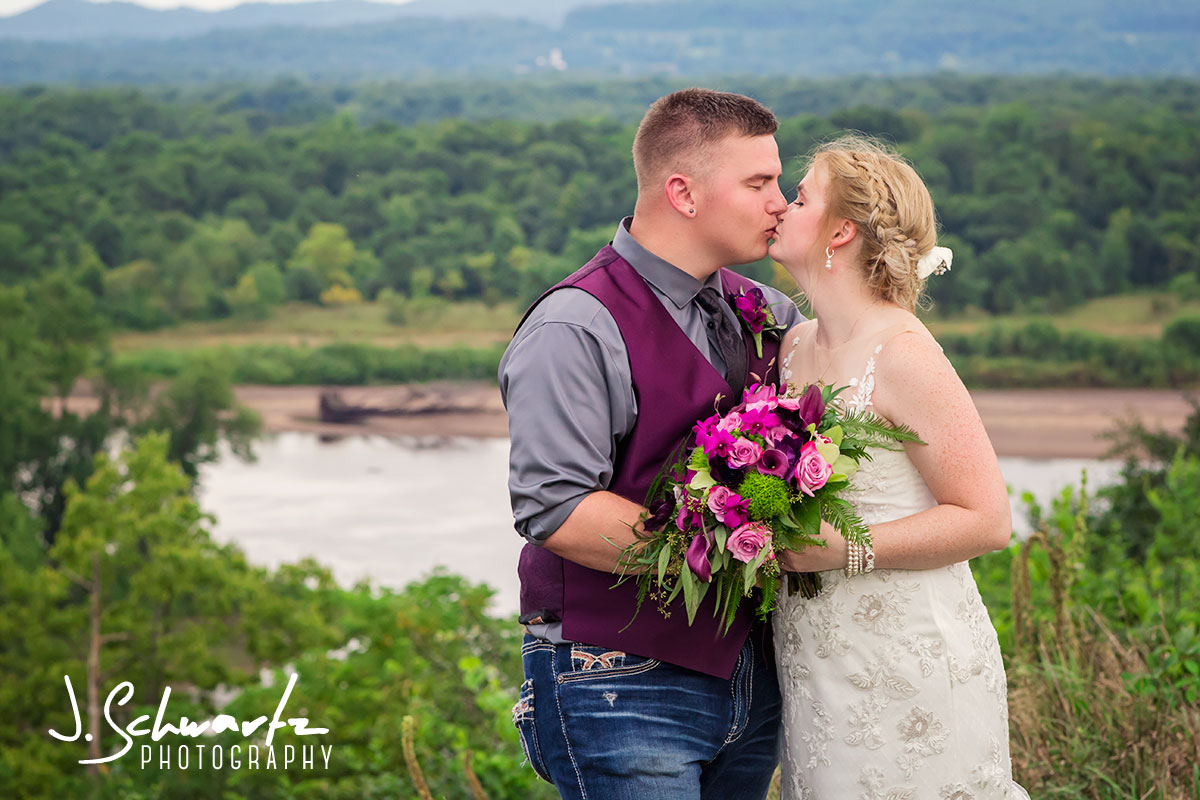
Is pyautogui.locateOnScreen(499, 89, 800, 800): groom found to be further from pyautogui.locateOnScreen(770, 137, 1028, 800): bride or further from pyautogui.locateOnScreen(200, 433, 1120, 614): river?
pyautogui.locateOnScreen(200, 433, 1120, 614): river

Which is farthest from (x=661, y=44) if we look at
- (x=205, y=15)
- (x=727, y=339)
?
(x=727, y=339)

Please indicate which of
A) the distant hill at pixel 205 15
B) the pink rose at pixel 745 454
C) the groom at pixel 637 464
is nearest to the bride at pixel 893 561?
the groom at pixel 637 464

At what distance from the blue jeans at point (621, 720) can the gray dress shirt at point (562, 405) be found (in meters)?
0.26

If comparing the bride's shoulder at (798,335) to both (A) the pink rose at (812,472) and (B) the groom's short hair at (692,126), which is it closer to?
(B) the groom's short hair at (692,126)

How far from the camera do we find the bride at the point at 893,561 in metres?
2.00

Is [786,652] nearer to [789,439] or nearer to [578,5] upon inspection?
[789,439]

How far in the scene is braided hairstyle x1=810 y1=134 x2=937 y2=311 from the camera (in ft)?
A: 7.07

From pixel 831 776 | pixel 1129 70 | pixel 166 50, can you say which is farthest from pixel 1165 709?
pixel 166 50

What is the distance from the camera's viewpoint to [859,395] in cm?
209

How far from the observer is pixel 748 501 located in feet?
6.08

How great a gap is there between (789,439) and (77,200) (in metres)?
52.9

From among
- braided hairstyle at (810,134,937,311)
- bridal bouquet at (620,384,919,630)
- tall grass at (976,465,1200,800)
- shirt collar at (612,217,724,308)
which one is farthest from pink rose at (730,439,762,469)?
tall grass at (976,465,1200,800)

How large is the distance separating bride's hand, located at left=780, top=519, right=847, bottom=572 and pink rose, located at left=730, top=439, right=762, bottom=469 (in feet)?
0.72

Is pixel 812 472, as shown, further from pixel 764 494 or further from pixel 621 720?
pixel 621 720
